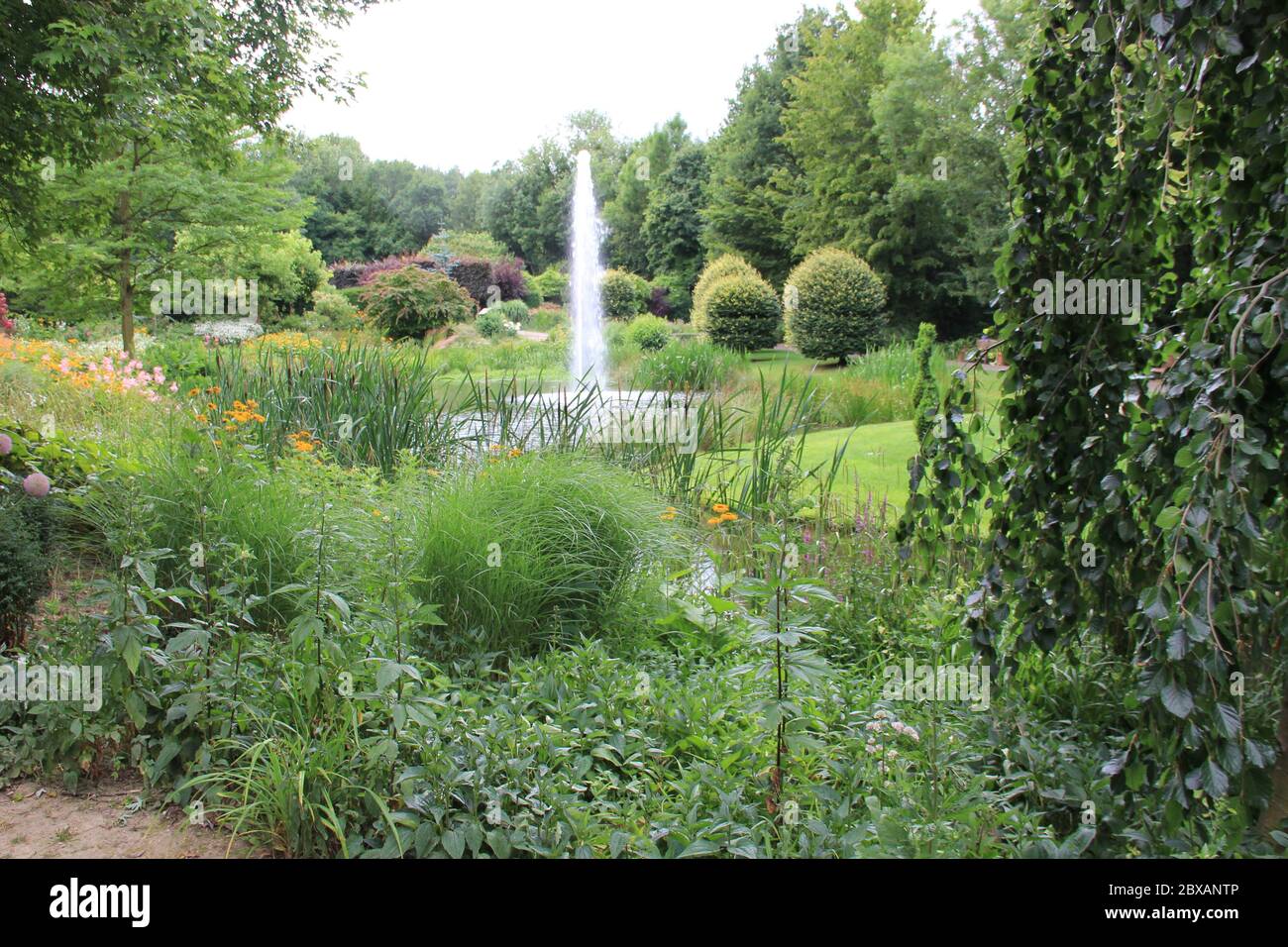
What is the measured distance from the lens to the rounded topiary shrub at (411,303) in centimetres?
1577

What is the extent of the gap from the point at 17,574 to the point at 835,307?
1329 centimetres

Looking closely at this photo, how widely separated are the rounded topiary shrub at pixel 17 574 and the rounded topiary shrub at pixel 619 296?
1735 cm

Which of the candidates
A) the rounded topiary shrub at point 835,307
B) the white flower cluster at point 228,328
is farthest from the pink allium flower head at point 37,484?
the rounded topiary shrub at point 835,307

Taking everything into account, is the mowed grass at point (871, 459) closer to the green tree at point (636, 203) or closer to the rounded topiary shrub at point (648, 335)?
the rounded topiary shrub at point (648, 335)

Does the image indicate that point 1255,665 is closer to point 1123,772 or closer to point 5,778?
point 1123,772

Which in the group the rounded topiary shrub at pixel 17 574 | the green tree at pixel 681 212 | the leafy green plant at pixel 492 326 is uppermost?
the green tree at pixel 681 212

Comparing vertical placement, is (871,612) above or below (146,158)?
below

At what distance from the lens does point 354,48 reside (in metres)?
7.08

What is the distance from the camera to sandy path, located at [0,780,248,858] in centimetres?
192

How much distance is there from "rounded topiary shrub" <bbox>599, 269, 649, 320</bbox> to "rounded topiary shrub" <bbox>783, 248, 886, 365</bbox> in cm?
589

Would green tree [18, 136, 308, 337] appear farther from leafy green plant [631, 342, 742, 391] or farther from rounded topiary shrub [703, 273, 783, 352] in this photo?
rounded topiary shrub [703, 273, 783, 352]
